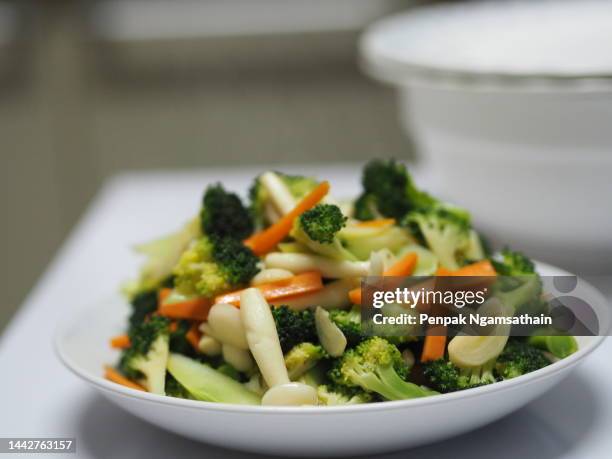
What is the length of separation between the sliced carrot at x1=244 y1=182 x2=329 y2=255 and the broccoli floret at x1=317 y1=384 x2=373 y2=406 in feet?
0.69

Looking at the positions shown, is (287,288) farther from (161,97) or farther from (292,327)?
(161,97)

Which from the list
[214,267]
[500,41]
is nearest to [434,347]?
[214,267]

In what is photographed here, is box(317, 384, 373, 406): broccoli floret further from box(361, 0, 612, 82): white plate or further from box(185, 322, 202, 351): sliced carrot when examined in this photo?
box(361, 0, 612, 82): white plate

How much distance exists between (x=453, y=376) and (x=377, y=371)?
8 centimetres

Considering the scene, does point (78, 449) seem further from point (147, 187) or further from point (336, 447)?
point (147, 187)

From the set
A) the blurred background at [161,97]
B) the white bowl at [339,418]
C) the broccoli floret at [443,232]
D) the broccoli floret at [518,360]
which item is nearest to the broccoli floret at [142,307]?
the white bowl at [339,418]

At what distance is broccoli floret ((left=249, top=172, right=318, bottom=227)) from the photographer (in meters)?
1.05

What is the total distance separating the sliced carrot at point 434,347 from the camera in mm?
859

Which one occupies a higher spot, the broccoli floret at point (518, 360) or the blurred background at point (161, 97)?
the broccoli floret at point (518, 360)

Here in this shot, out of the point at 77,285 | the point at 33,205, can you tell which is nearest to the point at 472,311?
the point at 77,285

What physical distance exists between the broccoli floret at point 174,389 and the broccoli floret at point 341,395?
0.15 m

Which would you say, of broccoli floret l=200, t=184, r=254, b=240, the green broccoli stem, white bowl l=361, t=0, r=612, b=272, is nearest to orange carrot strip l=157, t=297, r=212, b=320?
broccoli floret l=200, t=184, r=254, b=240

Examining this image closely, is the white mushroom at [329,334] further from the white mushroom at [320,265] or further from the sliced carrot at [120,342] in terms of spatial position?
the sliced carrot at [120,342]

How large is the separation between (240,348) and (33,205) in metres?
2.61
